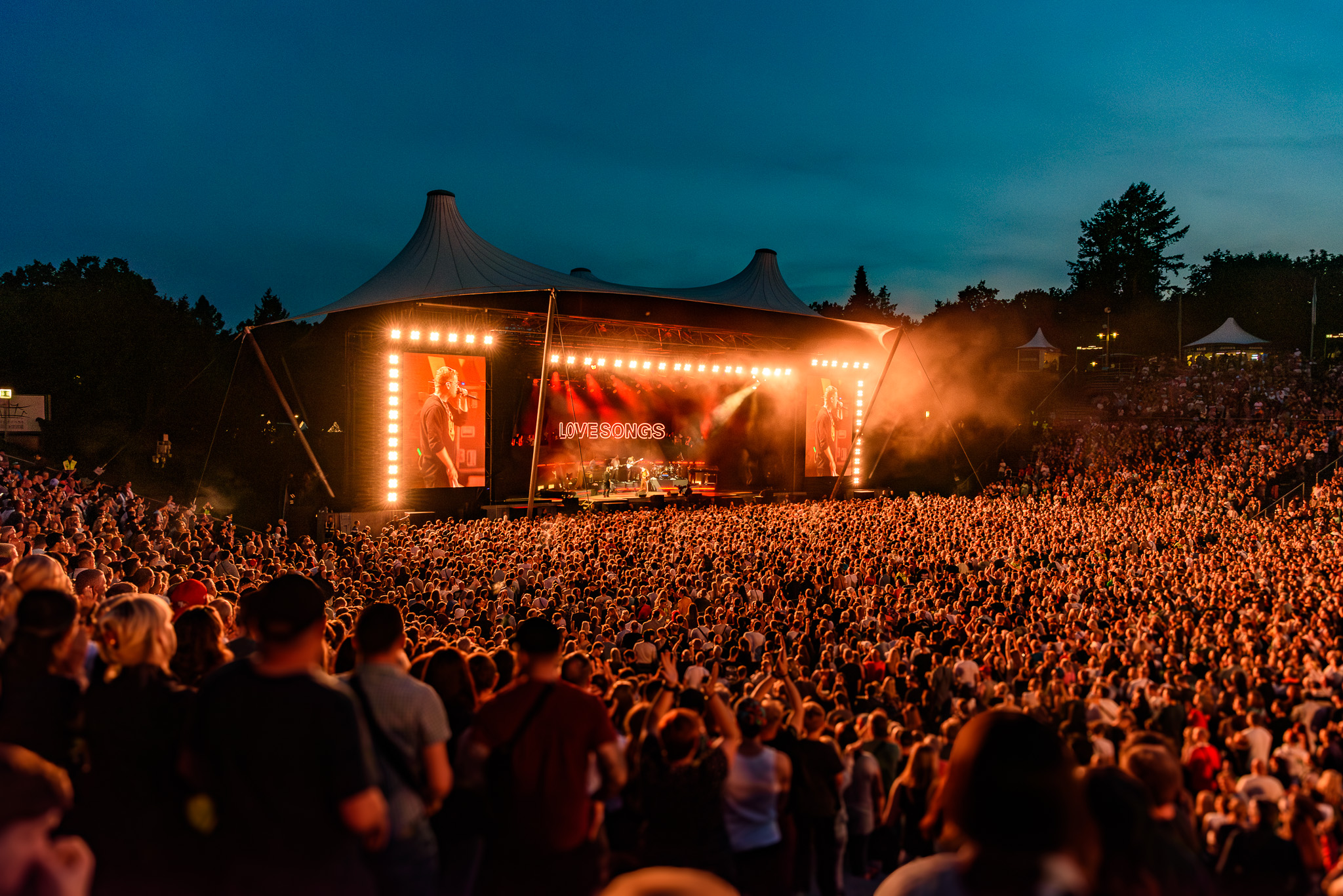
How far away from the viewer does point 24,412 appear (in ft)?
77.6

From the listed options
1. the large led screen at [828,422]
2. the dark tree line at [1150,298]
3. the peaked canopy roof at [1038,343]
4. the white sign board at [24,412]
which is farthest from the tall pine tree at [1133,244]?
the white sign board at [24,412]

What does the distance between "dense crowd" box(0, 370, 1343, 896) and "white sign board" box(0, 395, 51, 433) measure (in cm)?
1723

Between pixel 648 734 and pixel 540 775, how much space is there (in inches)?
28.4

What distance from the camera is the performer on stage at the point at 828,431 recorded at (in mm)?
25219

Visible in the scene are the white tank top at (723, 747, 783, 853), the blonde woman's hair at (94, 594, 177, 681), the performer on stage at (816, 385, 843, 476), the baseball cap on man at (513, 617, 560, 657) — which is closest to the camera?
the blonde woman's hair at (94, 594, 177, 681)

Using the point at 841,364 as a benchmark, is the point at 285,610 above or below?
below

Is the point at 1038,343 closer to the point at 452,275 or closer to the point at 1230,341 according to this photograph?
the point at 1230,341

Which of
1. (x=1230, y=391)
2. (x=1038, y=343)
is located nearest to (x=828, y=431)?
(x=1230, y=391)

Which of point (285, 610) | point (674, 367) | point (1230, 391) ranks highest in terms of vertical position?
point (1230, 391)

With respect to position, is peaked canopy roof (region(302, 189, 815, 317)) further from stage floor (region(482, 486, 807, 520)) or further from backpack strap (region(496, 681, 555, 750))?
backpack strap (region(496, 681, 555, 750))

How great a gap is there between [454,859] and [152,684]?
104 centimetres

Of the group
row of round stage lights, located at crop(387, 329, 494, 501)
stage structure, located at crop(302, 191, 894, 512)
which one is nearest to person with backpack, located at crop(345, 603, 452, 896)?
stage structure, located at crop(302, 191, 894, 512)

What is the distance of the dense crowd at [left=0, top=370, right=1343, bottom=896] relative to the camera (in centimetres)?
192

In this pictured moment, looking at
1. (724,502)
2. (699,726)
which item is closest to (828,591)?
(699,726)
